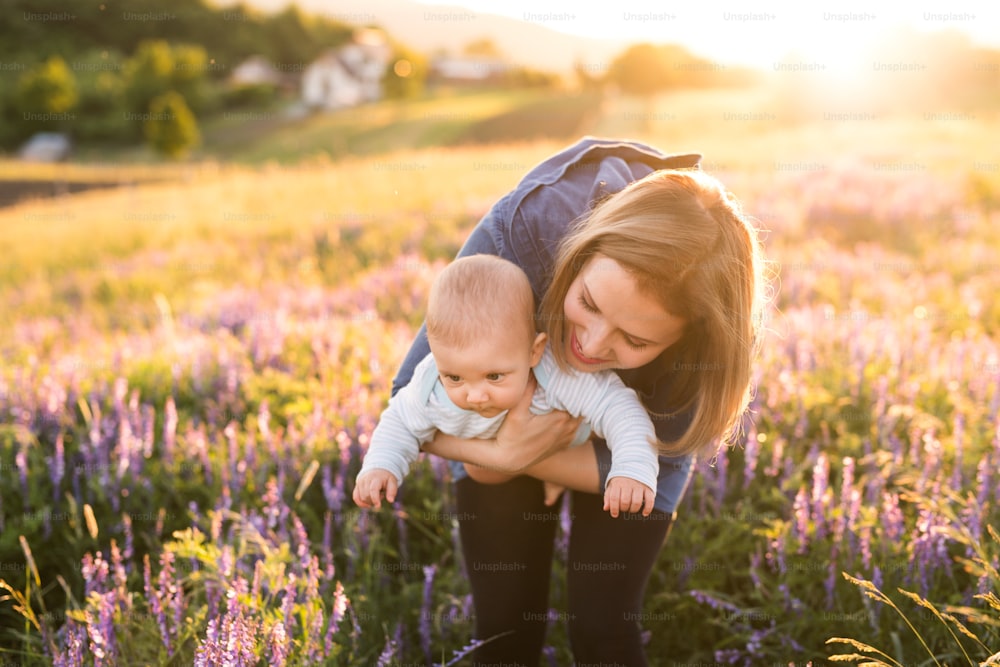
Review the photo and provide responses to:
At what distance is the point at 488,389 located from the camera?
2.45 m

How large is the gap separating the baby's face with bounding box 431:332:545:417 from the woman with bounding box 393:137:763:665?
128 mm

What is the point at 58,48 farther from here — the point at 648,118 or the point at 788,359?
the point at 788,359

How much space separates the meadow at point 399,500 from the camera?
9.11 feet

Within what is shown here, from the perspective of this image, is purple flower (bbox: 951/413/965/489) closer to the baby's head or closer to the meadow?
the meadow

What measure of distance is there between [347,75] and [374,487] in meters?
87.4

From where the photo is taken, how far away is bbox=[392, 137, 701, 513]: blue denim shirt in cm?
276

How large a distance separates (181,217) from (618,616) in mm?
Answer: 13296

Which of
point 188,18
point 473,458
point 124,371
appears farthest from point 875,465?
point 188,18

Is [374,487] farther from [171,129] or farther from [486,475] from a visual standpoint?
[171,129]

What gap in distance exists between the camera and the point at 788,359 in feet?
14.8

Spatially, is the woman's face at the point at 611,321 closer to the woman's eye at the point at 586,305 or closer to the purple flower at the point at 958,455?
the woman's eye at the point at 586,305

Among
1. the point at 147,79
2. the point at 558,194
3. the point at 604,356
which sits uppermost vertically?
the point at 147,79

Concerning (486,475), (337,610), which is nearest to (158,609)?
(337,610)

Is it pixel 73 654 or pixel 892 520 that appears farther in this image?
pixel 892 520
